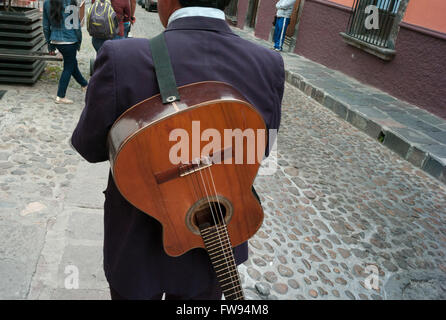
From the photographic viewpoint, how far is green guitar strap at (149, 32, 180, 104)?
108 cm

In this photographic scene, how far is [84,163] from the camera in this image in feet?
12.6

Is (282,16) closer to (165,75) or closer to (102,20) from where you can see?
(102,20)

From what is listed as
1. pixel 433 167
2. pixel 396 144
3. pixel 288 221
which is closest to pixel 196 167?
pixel 288 221

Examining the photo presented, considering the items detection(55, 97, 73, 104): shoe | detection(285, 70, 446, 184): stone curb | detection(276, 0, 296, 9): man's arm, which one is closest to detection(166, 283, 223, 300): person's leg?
detection(285, 70, 446, 184): stone curb

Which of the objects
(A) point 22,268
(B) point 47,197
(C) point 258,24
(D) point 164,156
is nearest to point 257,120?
(D) point 164,156

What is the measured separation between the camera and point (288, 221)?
11.2 ft

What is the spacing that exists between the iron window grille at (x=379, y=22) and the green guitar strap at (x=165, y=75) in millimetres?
7366

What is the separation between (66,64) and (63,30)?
46cm

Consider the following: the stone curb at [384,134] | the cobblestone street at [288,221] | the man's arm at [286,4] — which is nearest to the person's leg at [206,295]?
the cobblestone street at [288,221]

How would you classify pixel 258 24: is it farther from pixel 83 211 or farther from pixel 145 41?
pixel 145 41

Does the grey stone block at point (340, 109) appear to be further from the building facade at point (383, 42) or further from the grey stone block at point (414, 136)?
the building facade at point (383, 42)

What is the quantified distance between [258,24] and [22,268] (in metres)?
12.7

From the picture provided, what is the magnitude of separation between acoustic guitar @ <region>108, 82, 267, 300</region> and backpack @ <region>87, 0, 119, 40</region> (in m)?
4.76

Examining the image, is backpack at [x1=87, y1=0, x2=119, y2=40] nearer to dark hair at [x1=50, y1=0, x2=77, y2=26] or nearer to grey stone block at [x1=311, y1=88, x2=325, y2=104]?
dark hair at [x1=50, y1=0, x2=77, y2=26]
